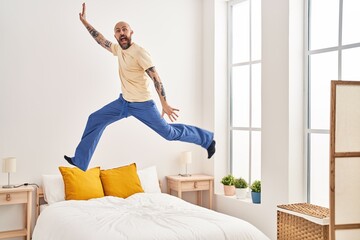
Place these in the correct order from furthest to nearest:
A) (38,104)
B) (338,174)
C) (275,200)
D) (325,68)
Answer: (38,104) < (275,200) < (325,68) < (338,174)

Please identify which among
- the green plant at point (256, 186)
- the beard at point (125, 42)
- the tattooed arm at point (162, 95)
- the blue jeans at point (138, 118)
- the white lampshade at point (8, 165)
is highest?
the beard at point (125, 42)

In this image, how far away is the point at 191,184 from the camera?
5.78m

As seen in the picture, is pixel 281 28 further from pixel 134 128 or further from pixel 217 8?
pixel 134 128

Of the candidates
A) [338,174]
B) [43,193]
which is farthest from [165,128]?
[43,193]

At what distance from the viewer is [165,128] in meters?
3.87

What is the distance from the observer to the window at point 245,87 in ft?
18.3

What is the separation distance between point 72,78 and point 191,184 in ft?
6.56

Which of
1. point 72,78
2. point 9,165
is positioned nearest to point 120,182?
point 9,165

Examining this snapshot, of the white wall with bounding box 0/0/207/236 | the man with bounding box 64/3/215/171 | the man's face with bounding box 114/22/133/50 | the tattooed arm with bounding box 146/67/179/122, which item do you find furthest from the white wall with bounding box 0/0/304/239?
the man's face with bounding box 114/22/133/50

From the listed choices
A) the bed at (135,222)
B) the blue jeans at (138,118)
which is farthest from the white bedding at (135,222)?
the blue jeans at (138,118)

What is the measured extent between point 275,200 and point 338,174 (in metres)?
1.51

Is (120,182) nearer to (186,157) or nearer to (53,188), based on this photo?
(53,188)

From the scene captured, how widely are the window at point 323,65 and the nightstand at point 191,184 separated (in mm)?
1507

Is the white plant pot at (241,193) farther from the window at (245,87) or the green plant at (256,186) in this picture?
the green plant at (256,186)
